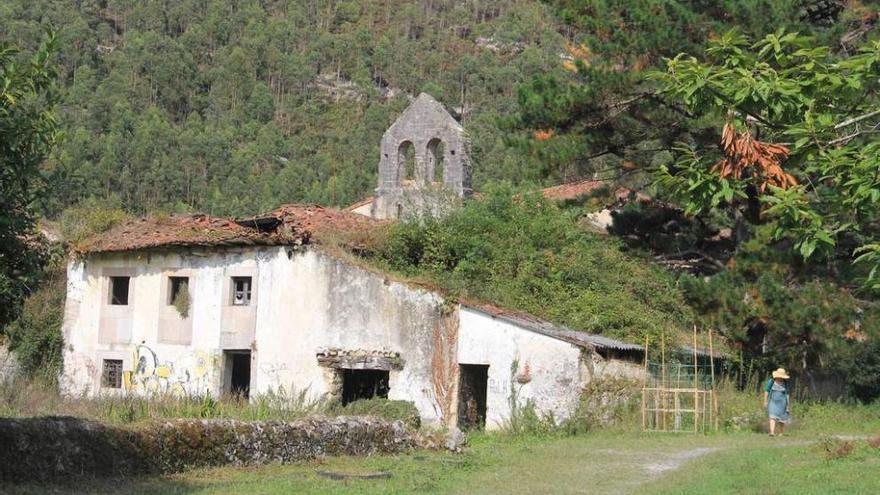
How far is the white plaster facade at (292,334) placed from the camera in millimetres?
22344

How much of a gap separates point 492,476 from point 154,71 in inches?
3686

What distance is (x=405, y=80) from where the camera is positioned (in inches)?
4535

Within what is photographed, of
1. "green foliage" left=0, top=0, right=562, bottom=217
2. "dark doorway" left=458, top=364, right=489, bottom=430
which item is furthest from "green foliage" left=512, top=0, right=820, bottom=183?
"green foliage" left=0, top=0, right=562, bottom=217

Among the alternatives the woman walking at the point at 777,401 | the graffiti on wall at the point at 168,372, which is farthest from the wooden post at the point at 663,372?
the graffiti on wall at the point at 168,372

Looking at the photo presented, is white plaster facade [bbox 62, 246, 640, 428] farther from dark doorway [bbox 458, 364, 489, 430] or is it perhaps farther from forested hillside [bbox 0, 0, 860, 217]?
forested hillside [bbox 0, 0, 860, 217]

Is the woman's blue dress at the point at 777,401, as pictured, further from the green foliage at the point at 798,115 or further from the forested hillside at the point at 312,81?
the green foliage at the point at 798,115

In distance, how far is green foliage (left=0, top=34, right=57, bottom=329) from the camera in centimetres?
945

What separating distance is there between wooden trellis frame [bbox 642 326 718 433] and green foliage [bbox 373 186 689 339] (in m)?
2.04

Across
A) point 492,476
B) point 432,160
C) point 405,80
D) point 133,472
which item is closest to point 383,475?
point 492,476

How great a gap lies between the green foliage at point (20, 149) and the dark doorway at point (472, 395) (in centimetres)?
1398

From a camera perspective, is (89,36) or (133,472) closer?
(133,472)

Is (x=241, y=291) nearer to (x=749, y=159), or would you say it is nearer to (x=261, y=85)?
(x=749, y=159)

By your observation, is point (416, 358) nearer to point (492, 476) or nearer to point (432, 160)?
point (492, 476)

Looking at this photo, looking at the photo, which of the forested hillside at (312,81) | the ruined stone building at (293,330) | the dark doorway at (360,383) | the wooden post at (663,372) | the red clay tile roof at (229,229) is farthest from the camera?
the forested hillside at (312,81)
